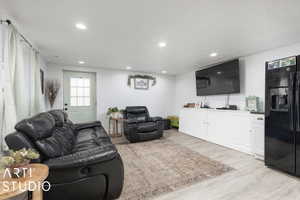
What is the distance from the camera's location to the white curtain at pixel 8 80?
5.34ft

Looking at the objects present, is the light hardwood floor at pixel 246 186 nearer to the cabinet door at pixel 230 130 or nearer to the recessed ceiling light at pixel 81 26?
the cabinet door at pixel 230 130

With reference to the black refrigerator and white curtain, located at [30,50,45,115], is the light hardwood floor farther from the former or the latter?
white curtain, located at [30,50,45,115]

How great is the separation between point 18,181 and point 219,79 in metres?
4.22

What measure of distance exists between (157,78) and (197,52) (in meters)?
2.62

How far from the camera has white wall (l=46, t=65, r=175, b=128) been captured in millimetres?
4366

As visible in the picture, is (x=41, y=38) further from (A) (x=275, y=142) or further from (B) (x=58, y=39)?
(A) (x=275, y=142)

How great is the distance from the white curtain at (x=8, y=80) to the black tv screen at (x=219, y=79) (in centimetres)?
420

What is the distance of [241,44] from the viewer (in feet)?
8.87

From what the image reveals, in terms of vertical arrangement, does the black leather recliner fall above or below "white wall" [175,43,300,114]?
below

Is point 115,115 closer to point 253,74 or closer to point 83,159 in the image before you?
point 83,159

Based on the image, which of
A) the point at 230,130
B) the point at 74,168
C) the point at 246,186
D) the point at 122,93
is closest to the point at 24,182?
the point at 74,168

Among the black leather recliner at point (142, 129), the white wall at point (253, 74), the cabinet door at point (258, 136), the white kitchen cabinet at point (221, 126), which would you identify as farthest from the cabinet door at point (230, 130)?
the black leather recliner at point (142, 129)

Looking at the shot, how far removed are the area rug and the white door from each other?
201 cm

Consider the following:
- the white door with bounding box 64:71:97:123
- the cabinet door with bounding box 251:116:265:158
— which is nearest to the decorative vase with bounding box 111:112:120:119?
the white door with bounding box 64:71:97:123
